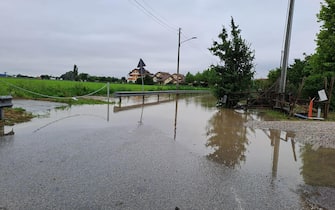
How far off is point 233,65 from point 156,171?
14637mm

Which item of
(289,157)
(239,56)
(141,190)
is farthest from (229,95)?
(141,190)

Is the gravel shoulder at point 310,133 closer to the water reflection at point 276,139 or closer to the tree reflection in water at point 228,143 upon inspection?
the water reflection at point 276,139

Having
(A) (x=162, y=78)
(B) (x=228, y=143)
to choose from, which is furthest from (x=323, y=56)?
(A) (x=162, y=78)

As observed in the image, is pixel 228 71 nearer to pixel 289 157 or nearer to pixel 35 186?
pixel 289 157

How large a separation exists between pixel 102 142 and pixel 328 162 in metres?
5.34

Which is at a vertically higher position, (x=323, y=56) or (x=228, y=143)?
(x=323, y=56)

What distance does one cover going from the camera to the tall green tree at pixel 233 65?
17547 millimetres

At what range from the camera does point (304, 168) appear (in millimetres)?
5074

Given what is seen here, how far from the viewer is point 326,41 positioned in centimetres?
2061

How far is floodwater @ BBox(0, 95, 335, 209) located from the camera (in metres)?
3.45

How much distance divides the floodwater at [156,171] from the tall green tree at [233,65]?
10.2 meters

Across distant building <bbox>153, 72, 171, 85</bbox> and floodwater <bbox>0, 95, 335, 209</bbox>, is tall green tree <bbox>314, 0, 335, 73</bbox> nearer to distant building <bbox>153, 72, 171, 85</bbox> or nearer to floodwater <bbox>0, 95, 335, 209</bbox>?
floodwater <bbox>0, 95, 335, 209</bbox>

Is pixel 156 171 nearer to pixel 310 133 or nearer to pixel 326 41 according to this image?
pixel 310 133

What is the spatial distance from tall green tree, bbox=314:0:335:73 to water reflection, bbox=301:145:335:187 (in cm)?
1699
